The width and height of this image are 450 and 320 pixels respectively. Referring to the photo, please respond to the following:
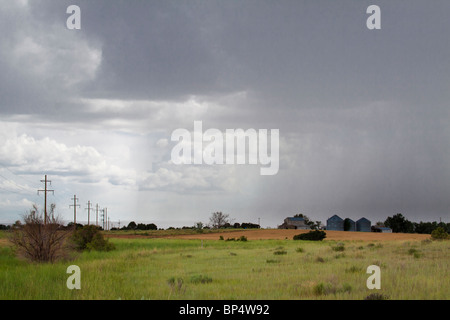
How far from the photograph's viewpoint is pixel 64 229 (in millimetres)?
28172

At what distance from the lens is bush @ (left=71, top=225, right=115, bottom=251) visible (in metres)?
42.9

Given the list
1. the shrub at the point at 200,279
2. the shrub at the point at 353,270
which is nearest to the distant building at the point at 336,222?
the shrub at the point at 353,270

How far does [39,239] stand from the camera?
2714 centimetres

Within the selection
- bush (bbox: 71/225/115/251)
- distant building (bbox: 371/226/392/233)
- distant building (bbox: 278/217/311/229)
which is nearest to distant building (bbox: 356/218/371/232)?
distant building (bbox: 371/226/392/233)

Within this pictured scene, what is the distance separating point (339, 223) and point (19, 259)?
109922 mm

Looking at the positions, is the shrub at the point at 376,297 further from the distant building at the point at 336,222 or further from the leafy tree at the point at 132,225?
the leafy tree at the point at 132,225

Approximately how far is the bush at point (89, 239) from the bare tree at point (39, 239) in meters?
15.2

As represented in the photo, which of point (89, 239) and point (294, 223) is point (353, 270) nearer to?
point (89, 239)

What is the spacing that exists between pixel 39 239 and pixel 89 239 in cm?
1743

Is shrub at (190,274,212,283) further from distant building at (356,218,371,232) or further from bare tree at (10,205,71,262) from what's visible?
distant building at (356,218,371,232)

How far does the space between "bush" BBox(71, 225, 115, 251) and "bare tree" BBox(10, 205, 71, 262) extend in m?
15.2
